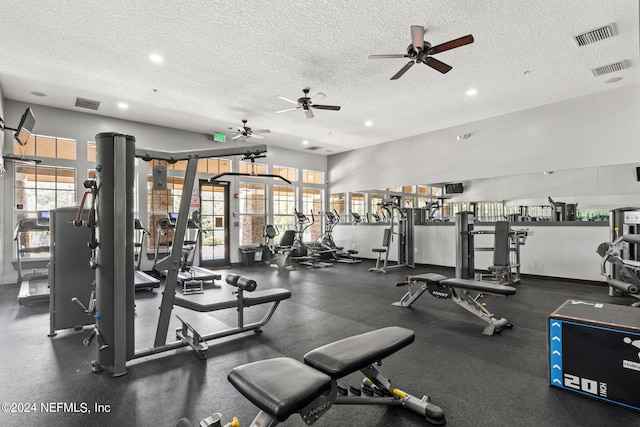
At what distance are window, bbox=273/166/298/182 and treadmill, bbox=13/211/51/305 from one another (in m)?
5.87

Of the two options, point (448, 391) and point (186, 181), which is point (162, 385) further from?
point (448, 391)

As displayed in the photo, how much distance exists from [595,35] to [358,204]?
720 cm

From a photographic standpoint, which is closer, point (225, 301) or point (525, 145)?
point (225, 301)

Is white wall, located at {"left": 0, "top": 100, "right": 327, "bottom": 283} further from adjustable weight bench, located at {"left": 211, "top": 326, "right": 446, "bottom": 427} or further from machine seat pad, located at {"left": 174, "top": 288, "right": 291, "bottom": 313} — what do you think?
adjustable weight bench, located at {"left": 211, "top": 326, "right": 446, "bottom": 427}

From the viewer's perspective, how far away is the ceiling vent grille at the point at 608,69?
485 cm

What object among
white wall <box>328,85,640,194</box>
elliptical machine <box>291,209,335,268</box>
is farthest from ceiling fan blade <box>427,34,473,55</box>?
elliptical machine <box>291,209,335,268</box>

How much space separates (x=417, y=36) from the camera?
374 centimetres

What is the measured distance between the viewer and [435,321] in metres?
3.73

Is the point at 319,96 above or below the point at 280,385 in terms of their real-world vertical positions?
above

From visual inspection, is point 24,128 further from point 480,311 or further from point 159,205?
point 480,311

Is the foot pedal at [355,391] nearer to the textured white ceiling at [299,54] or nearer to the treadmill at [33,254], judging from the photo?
the textured white ceiling at [299,54]

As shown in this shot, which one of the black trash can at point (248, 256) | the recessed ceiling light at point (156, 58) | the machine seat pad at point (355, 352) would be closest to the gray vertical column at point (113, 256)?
the machine seat pad at point (355, 352)

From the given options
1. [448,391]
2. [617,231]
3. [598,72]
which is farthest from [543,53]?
[448,391]

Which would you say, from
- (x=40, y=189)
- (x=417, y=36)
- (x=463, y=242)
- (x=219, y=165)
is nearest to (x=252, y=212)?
(x=219, y=165)
